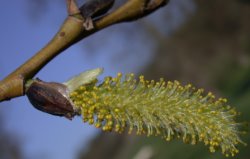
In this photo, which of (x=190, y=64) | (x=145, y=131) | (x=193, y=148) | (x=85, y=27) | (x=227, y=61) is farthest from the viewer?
(x=227, y=61)

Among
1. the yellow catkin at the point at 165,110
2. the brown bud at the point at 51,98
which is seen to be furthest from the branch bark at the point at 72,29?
the yellow catkin at the point at 165,110

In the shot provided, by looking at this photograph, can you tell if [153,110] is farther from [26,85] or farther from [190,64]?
[190,64]

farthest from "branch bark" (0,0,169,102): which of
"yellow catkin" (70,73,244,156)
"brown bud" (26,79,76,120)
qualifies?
"yellow catkin" (70,73,244,156)

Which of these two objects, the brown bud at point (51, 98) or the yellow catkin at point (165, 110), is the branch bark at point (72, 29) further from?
the yellow catkin at point (165, 110)

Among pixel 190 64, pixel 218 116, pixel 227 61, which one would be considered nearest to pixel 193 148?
pixel 190 64

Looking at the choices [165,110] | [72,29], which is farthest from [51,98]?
[165,110]

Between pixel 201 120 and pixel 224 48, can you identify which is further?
pixel 224 48

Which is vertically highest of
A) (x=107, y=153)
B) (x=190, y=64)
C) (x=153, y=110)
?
(x=153, y=110)
